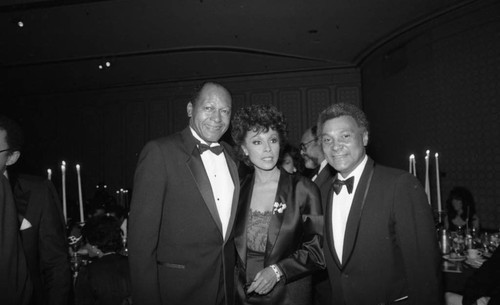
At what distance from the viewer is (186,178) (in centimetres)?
215

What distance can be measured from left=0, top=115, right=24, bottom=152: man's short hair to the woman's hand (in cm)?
170

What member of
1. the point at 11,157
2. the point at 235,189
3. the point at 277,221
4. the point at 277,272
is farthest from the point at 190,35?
the point at 277,272

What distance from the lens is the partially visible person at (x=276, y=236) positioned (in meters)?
2.29

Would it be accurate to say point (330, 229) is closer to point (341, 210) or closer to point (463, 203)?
point (341, 210)

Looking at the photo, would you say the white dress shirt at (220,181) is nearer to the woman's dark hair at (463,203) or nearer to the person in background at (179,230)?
the person in background at (179,230)

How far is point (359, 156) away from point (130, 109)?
10782 mm

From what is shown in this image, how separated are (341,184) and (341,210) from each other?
152 mm

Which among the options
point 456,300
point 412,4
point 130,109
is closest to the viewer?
point 456,300

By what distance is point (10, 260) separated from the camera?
1820 millimetres

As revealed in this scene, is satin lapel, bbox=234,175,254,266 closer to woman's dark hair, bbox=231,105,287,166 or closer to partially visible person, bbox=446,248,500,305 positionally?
woman's dark hair, bbox=231,105,287,166

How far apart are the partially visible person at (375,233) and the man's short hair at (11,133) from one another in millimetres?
1916

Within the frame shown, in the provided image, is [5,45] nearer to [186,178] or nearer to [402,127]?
[186,178]

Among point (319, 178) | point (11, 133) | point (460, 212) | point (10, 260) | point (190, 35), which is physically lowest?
point (460, 212)

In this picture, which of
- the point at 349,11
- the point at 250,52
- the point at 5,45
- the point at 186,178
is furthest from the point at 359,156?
the point at 5,45
